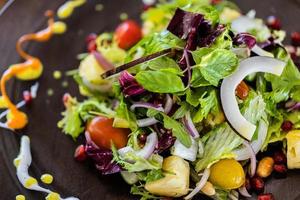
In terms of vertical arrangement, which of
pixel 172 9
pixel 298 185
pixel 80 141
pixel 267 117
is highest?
pixel 172 9

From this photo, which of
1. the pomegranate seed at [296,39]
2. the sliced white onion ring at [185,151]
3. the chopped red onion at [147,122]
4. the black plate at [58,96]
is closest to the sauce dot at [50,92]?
the black plate at [58,96]

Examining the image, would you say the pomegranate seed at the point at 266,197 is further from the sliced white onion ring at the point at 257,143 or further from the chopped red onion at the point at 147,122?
the chopped red onion at the point at 147,122

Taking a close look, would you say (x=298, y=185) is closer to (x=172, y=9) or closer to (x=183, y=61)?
(x=183, y=61)

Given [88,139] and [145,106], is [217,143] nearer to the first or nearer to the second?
[145,106]

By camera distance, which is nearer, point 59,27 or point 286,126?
point 286,126

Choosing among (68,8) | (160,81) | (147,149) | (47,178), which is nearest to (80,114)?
(47,178)

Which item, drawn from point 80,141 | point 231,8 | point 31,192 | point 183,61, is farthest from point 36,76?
point 231,8

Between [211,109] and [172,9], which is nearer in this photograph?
[211,109]
